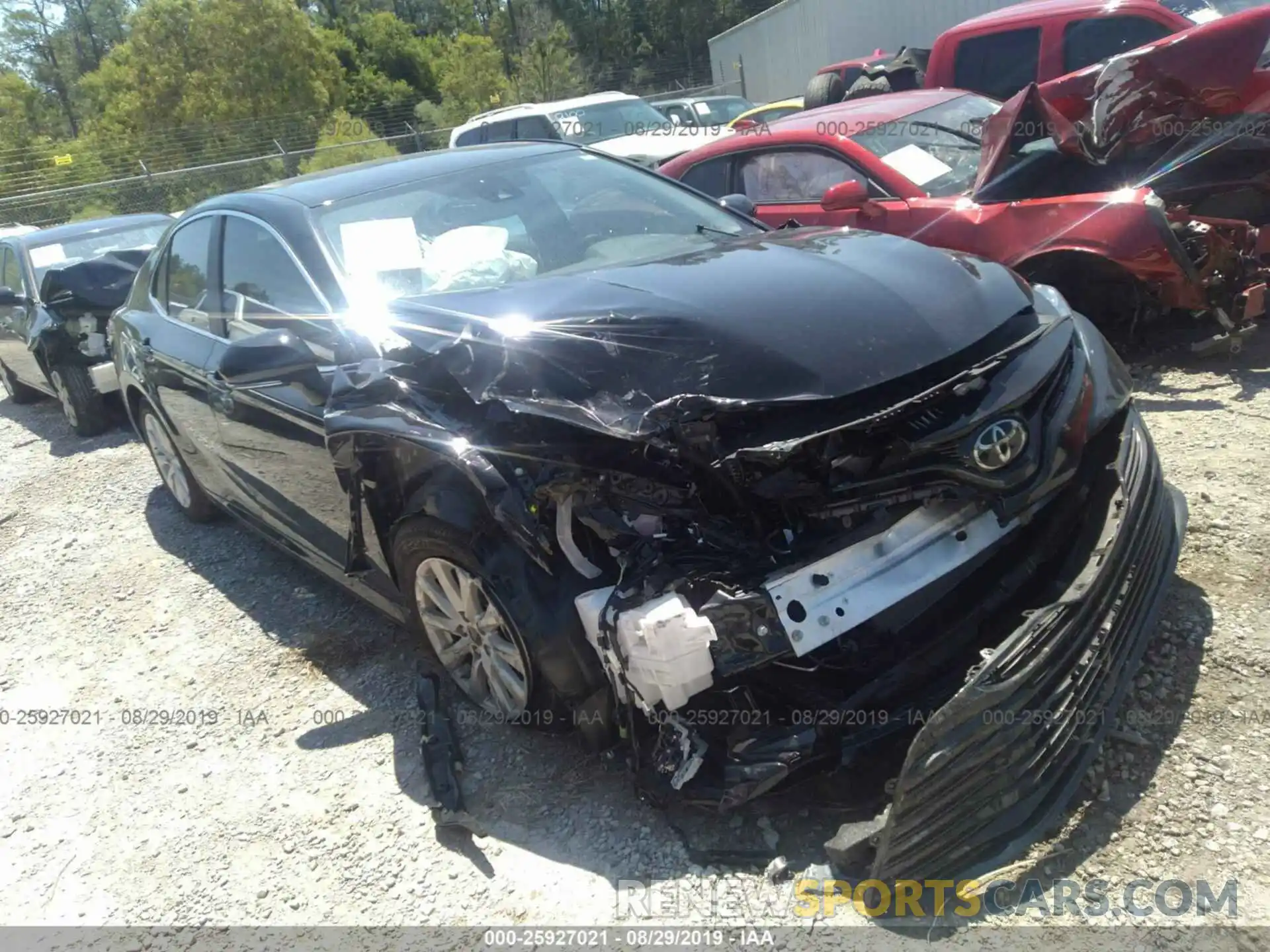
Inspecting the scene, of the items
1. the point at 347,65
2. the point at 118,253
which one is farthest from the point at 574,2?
the point at 118,253

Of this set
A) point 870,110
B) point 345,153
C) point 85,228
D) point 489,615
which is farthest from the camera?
point 345,153

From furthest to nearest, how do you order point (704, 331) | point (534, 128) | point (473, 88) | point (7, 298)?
1. point (473, 88)
2. point (534, 128)
3. point (7, 298)
4. point (704, 331)

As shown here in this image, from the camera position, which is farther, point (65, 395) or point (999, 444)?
point (65, 395)

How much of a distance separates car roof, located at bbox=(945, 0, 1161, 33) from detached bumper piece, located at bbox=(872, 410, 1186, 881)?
705 cm

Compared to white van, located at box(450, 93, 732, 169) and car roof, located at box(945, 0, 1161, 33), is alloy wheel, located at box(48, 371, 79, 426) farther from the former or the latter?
car roof, located at box(945, 0, 1161, 33)

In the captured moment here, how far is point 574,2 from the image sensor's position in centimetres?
5391

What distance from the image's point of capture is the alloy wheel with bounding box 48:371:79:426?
7.85 m

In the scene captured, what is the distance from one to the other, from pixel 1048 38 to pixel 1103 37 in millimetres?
448

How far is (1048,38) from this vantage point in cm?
827

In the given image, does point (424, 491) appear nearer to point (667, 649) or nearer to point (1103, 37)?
point (667, 649)

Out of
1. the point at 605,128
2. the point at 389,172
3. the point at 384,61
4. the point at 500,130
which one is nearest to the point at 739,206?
the point at 389,172

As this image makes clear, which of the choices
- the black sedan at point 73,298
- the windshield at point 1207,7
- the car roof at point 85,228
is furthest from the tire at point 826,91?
the black sedan at point 73,298

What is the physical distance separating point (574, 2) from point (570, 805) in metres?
58.0

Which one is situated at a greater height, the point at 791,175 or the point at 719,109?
the point at 791,175
